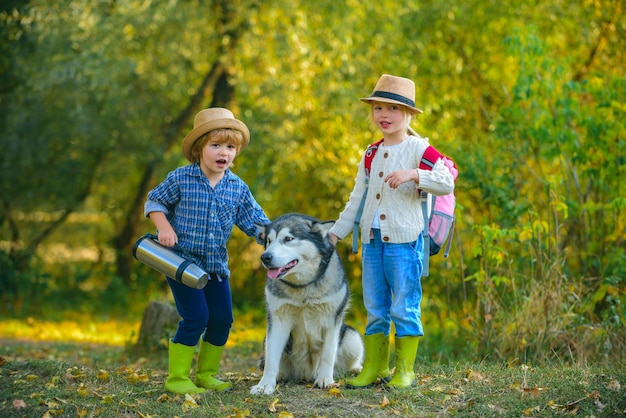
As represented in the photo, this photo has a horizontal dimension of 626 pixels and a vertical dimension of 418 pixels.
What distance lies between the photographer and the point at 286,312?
198 inches

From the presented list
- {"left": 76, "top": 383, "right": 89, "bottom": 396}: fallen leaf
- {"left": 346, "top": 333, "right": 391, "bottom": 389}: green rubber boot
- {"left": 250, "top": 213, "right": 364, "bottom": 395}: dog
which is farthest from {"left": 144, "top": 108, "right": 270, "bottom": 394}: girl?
{"left": 346, "top": 333, "right": 391, "bottom": 389}: green rubber boot

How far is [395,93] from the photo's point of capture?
480cm

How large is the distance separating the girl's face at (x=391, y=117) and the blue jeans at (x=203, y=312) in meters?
1.49

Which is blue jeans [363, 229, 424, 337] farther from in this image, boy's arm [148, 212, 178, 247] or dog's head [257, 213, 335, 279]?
boy's arm [148, 212, 178, 247]

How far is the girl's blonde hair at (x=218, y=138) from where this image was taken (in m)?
4.91

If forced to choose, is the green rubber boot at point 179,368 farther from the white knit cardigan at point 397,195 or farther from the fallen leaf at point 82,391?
the white knit cardigan at point 397,195

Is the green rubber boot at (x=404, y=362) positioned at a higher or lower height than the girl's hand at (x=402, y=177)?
lower

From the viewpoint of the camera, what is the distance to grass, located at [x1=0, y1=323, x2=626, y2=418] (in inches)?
172

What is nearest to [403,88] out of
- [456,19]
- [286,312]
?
[286,312]

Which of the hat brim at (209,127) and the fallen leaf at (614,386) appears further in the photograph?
the hat brim at (209,127)

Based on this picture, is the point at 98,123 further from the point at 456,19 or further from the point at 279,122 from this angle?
the point at 456,19

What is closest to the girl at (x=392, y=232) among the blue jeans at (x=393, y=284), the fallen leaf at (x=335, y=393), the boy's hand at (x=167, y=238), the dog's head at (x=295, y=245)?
the blue jeans at (x=393, y=284)

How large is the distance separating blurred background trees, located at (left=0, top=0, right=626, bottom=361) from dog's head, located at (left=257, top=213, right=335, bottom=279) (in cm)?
189

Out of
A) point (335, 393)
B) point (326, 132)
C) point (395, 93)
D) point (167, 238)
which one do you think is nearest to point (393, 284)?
point (335, 393)
